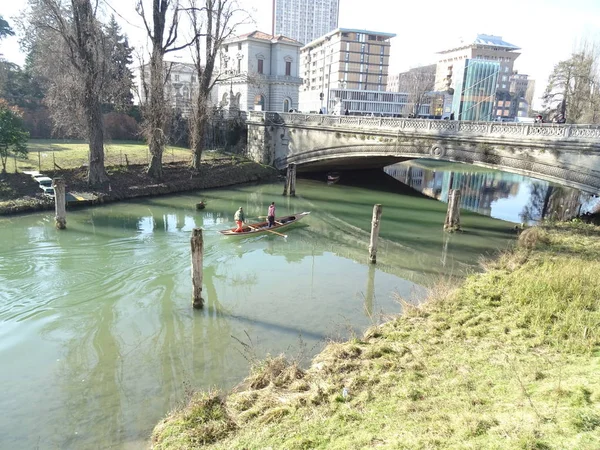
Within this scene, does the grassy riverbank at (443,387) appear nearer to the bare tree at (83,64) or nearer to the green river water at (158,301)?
the green river water at (158,301)

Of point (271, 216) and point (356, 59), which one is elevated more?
point (356, 59)

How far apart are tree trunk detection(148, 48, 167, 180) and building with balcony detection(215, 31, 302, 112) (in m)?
26.5

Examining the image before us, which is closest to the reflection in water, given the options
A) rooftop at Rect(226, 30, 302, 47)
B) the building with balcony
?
the building with balcony

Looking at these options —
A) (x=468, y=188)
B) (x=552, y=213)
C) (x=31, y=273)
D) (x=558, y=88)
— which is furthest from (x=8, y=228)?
(x=558, y=88)

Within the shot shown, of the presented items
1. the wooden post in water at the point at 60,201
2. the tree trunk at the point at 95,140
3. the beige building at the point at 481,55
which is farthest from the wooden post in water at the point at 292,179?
the beige building at the point at 481,55

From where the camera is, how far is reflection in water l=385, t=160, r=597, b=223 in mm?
26953

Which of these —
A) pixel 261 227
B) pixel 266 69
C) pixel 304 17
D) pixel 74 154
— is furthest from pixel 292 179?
pixel 304 17

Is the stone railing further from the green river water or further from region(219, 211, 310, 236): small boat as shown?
region(219, 211, 310, 236): small boat

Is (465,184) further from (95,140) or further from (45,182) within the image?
(45,182)

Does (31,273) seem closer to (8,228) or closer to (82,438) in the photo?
(8,228)

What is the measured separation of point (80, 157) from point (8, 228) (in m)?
11.2

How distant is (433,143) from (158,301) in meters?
17.6

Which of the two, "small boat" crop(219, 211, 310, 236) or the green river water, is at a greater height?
"small boat" crop(219, 211, 310, 236)

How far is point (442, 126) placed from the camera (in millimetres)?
23500
